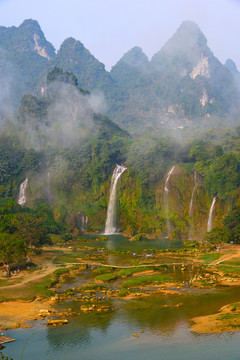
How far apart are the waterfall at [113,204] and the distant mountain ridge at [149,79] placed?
2738 inches

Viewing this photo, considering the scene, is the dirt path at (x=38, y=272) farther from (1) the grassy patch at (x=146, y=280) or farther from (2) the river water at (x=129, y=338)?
(1) the grassy patch at (x=146, y=280)

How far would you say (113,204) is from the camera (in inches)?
2938

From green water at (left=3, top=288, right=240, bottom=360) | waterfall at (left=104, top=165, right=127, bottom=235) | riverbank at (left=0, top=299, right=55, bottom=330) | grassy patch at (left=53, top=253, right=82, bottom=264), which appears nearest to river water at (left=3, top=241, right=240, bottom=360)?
green water at (left=3, top=288, right=240, bottom=360)

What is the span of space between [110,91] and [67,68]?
22.0 m

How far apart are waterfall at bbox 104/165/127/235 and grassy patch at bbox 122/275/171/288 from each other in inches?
1472

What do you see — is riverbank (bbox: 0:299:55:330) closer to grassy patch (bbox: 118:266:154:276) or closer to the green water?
the green water

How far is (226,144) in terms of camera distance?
78.5 meters

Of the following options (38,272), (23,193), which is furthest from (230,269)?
(23,193)

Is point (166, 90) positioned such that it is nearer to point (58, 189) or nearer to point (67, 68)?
point (67, 68)

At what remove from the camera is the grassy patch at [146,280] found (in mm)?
33062

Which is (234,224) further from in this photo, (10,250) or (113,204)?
(113,204)

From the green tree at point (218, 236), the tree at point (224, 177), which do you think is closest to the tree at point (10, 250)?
the green tree at point (218, 236)

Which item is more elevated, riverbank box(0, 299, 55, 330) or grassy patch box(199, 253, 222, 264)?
grassy patch box(199, 253, 222, 264)

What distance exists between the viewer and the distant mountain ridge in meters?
153
